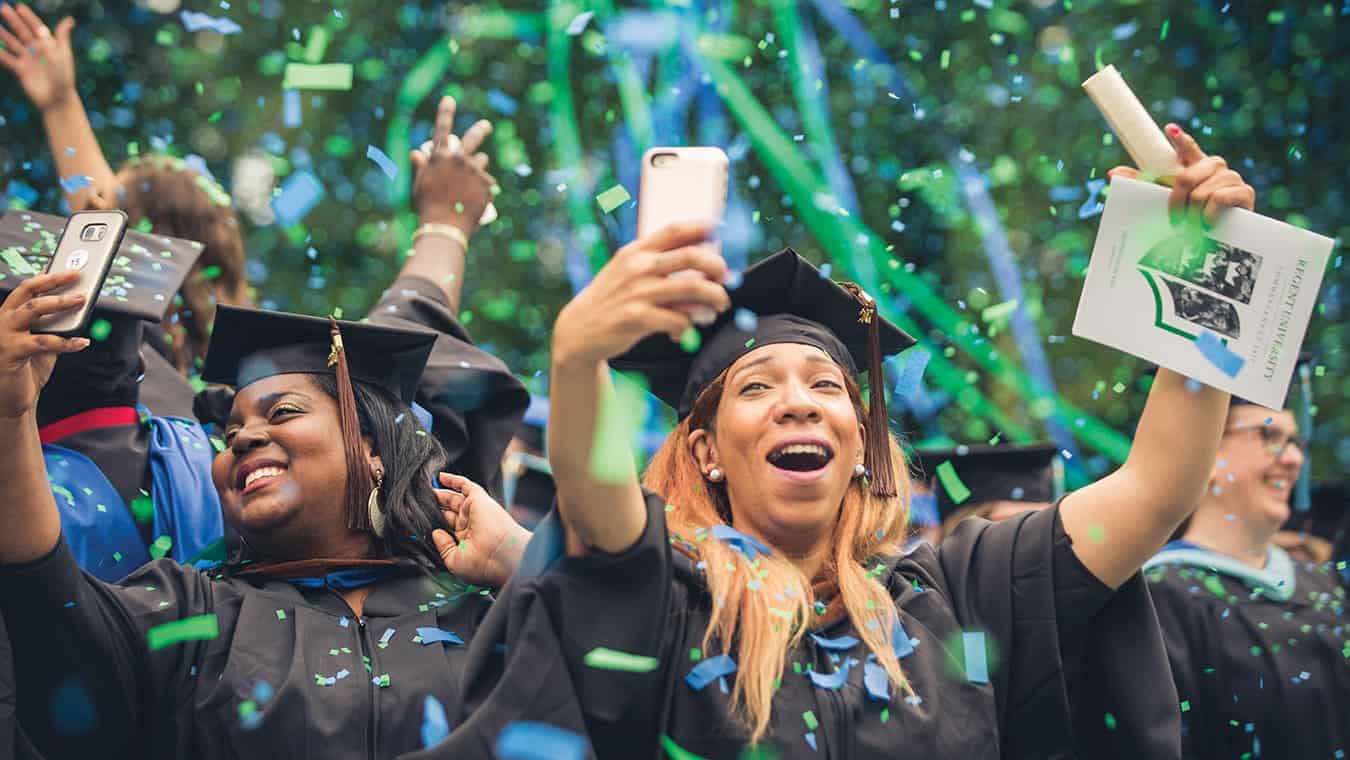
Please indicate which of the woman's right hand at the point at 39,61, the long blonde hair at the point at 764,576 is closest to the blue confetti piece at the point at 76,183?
the woman's right hand at the point at 39,61

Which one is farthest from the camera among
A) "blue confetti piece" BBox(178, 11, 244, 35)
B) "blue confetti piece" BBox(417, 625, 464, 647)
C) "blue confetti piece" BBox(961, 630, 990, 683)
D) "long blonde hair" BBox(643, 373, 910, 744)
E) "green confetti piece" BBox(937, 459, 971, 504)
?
"blue confetti piece" BBox(178, 11, 244, 35)

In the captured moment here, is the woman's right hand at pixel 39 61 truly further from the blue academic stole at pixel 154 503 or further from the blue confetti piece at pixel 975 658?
the blue confetti piece at pixel 975 658

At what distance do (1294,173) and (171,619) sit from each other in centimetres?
859

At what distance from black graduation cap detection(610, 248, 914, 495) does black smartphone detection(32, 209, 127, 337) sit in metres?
1.20

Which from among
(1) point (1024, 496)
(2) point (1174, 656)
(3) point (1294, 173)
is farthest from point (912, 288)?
(2) point (1174, 656)

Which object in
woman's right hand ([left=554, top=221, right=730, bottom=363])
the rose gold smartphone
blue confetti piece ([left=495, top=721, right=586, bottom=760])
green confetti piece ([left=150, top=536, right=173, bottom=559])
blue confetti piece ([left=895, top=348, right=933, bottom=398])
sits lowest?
green confetti piece ([left=150, top=536, right=173, bottom=559])

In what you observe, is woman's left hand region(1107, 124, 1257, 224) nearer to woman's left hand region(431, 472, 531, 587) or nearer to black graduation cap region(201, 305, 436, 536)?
woman's left hand region(431, 472, 531, 587)

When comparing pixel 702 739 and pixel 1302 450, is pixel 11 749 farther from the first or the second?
pixel 1302 450

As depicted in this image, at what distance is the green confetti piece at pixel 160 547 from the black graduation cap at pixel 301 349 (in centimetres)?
42

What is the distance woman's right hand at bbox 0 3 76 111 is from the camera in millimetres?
5184

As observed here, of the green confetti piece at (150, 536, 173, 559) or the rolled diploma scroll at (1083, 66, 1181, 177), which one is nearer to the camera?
the rolled diploma scroll at (1083, 66, 1181, 177)

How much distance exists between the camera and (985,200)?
10523 millimetres

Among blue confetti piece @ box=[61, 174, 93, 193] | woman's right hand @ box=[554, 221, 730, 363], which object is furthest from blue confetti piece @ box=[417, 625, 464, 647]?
blue confetti piece @ box=[61, 174, 93, 193]

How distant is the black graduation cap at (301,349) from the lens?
13.5 ft
